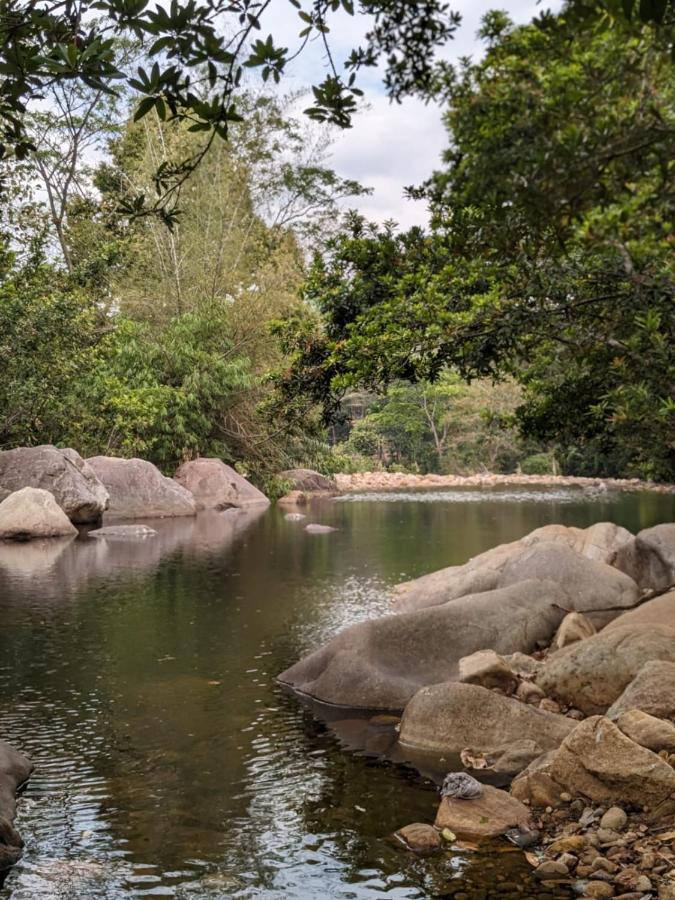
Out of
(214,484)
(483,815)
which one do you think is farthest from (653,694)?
(214,484)

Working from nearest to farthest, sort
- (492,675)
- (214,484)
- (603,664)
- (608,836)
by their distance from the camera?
(608,836)
(603,664)
(492,675)
(214,484)

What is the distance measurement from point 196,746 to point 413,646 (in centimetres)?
272

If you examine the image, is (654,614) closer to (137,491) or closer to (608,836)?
(608,836)

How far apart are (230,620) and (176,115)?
10.6 meters

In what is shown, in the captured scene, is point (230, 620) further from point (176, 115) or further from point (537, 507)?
point (537, 507)

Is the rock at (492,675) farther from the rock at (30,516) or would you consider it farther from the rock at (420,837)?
the rock at (30,516)

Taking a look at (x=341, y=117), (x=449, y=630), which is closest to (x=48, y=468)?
(x=449, y=630)

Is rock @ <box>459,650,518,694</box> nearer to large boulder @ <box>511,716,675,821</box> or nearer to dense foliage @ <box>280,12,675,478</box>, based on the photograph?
large boulder @ <box>511,716,675,821</box>

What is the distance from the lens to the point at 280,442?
32625 millimetres

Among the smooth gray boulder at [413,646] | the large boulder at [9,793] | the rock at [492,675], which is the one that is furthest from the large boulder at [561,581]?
the large boulder at [9,793]

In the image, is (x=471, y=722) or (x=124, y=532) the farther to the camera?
(x=124, y=532)

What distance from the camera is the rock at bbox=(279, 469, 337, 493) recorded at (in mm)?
35656

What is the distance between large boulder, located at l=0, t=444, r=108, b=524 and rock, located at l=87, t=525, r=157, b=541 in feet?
2.78

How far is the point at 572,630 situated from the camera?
376 inches
